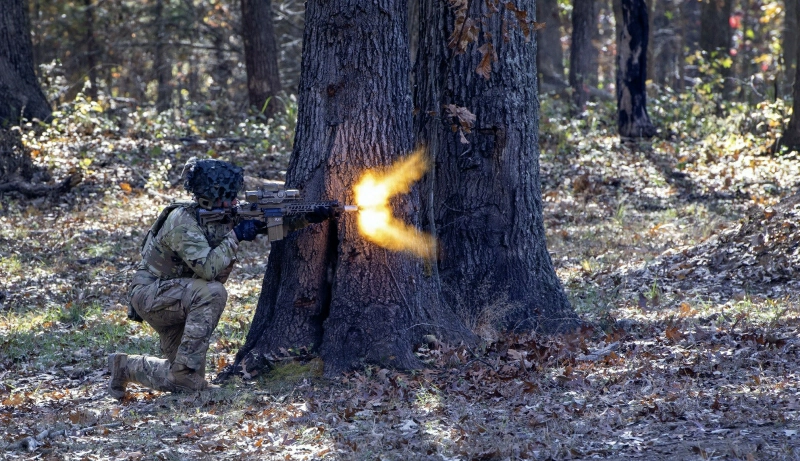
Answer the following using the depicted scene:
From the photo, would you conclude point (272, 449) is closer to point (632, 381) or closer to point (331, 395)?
point (331, 395)

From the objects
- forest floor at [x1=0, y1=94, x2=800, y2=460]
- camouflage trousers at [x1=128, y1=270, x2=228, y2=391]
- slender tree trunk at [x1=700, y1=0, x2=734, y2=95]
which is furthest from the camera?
slender tree trunk at [x1=700, y1=0, x2=734, y2=95]

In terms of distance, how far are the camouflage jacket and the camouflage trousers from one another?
3.5 inches

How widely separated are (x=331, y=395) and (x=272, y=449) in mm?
918

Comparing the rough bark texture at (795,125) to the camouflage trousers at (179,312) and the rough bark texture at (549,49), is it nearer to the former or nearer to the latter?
the rough bark texture at (549,49)

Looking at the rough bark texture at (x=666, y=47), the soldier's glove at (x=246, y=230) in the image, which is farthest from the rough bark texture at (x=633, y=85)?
the rough bark texture at (x=666, y=47)

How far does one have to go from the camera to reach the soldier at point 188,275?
606 centimetres

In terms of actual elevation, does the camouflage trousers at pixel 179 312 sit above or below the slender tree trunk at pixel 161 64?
below

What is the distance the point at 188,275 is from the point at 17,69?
10147 mm

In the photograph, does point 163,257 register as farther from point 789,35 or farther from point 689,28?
point 689,28

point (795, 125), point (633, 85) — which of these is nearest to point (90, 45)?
point (633, 85)

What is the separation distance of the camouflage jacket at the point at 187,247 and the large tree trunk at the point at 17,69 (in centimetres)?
936

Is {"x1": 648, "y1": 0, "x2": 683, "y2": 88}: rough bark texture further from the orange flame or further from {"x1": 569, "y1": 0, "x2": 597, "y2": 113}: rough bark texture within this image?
the orange flame

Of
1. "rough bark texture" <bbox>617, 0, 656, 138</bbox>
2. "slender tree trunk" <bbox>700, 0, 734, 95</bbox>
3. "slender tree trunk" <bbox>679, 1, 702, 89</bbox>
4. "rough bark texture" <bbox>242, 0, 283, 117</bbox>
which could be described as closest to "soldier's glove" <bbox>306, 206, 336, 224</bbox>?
"rough bark texture" <bbox>242, 0, 283, 117</bbox>

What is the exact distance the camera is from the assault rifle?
603 cm
